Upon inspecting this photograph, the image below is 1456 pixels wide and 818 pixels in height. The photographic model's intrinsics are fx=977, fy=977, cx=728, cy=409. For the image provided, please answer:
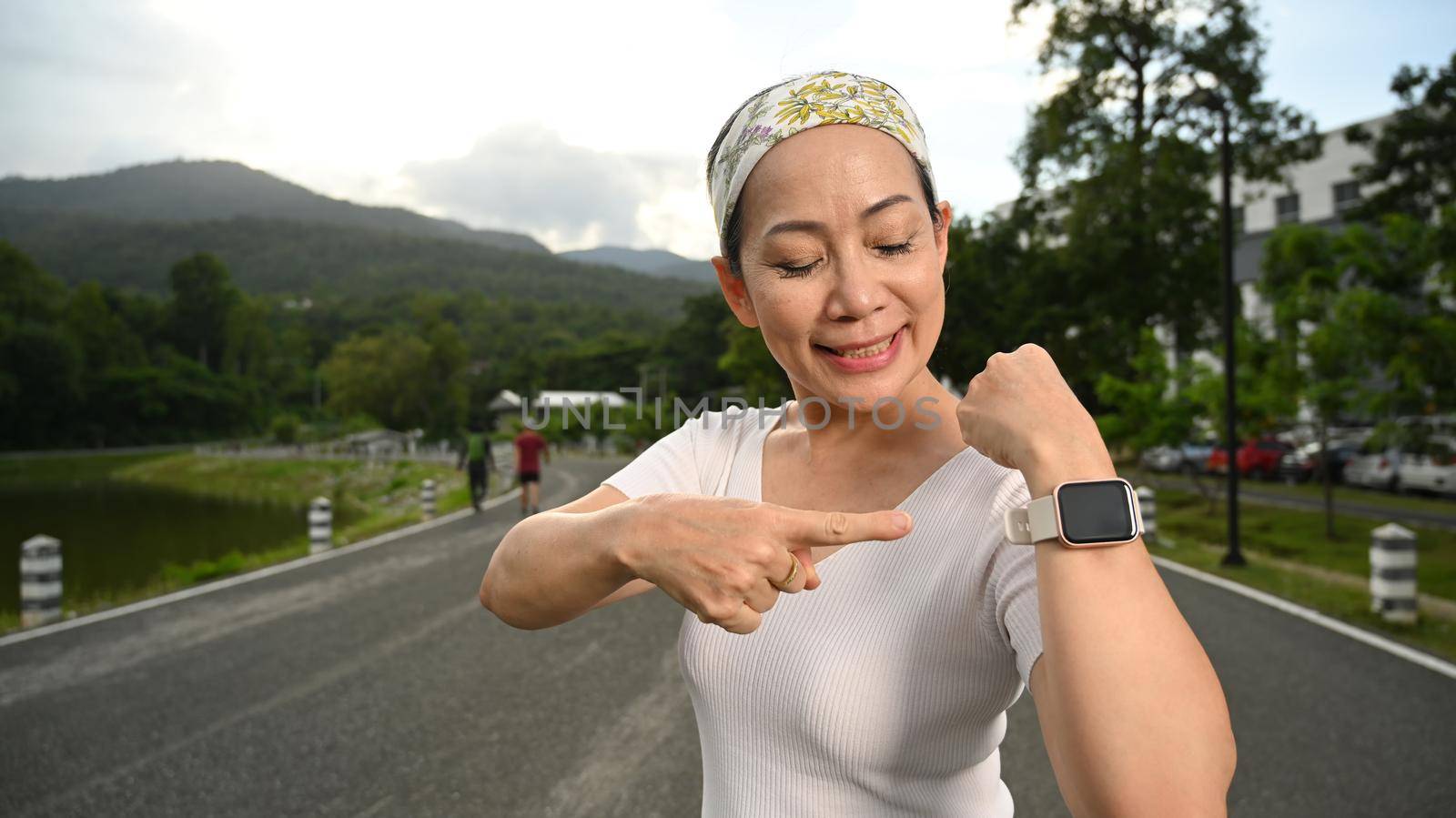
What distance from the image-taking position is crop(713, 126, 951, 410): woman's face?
1254mm

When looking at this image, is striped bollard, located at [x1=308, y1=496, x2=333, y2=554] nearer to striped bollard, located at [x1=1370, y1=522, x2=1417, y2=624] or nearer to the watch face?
striped bollard, located at [x1=1370, y1=522, x2=1417, y2=624]

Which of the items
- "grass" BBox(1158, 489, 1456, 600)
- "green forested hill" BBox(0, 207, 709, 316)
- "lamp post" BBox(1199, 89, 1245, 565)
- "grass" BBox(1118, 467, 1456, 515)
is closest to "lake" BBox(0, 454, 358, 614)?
"lamp post" BBox(1199, 89, 1245, 565)

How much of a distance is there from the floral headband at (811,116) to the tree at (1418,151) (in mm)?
25105

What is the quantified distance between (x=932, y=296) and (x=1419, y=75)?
86.0ft

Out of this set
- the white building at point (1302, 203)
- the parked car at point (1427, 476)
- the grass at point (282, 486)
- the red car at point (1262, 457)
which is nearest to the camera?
the grass at point (282, 486)

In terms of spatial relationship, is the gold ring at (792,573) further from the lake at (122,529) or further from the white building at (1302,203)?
the white building at (1302,203)

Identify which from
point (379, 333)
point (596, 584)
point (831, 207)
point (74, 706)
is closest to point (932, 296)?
point (831, 207)

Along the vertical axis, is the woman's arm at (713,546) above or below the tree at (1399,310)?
below

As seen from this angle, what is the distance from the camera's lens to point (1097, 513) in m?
1.00

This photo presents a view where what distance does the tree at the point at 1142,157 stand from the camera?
21.4 meters

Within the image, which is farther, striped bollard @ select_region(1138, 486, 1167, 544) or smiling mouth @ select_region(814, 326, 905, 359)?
striped bollard @ select_region(1138, 486, 1167, 544)

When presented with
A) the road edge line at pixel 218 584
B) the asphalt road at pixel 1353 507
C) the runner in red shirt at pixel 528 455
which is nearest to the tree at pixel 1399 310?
the asphalt road at pixel 1353 507

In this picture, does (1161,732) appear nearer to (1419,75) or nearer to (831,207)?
(831,207)

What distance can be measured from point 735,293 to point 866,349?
268mm
